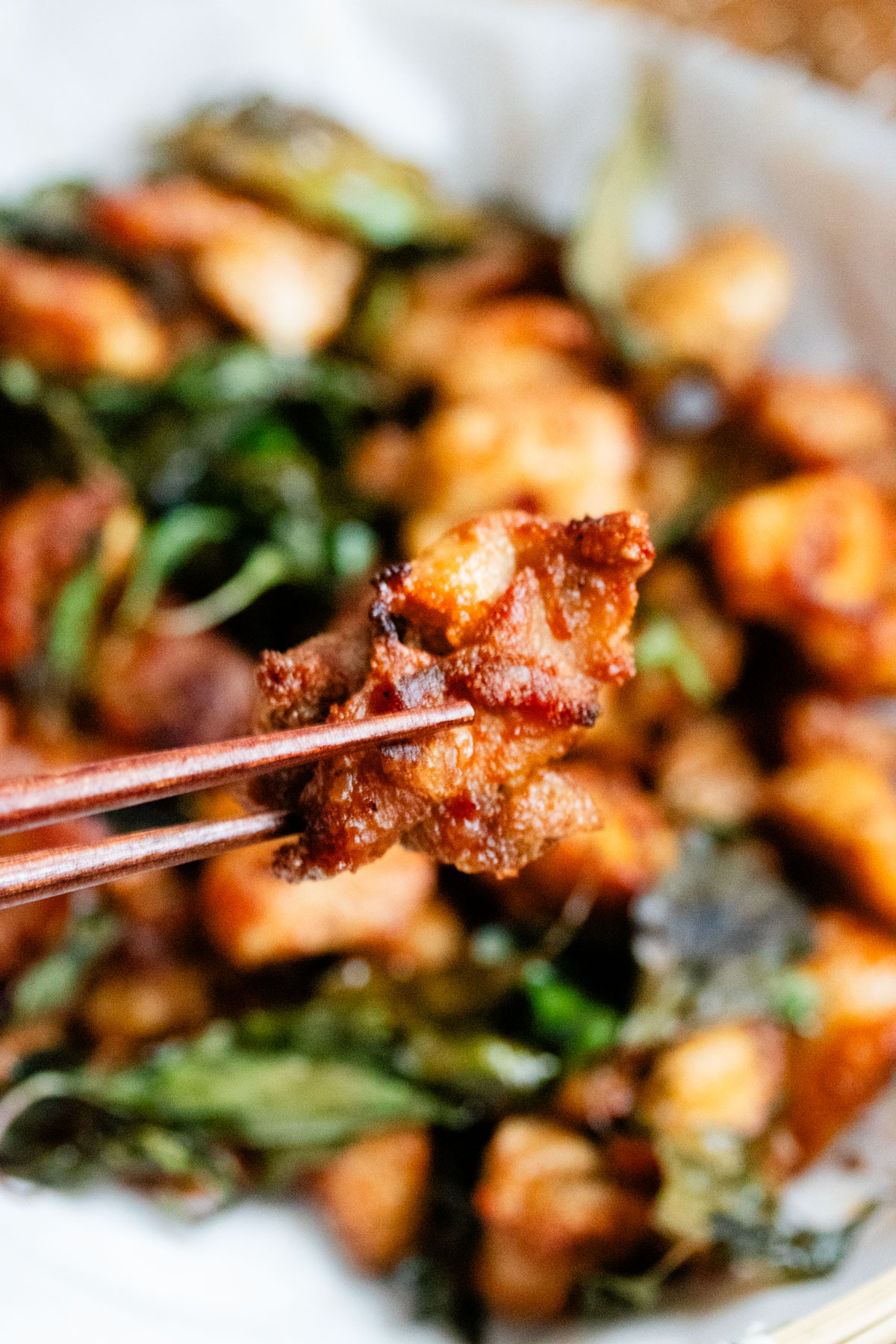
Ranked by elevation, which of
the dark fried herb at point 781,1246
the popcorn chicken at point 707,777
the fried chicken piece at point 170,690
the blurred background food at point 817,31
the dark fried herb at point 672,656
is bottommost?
the fried chicken piece at point 170,690

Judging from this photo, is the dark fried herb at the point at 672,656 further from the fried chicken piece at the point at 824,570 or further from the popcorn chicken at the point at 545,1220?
the popcorn chicken at the point at 545,1220

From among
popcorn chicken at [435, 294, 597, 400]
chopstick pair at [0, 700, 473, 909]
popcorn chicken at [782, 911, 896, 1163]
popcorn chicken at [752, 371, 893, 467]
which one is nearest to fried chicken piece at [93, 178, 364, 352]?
popcorn chicken at [435, 294, 597, 400]

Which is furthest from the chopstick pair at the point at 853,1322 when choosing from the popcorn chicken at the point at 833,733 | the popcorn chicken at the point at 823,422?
the popcorn chicken at the point at 823,422

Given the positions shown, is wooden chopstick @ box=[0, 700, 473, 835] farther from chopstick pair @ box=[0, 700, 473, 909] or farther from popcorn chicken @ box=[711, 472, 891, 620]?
popcorn chicken @ box=[711, 472, 891, 620]

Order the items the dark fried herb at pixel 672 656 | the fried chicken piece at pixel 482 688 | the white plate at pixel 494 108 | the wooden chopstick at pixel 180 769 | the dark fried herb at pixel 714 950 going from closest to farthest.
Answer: the wooden chopstick at pixel 180 769
the fried chicken piece at pixel 482 688
the dark fried herb at pixel 714 950
the dark fried herb at pixel 672 656
the white plate at pixel 494 108

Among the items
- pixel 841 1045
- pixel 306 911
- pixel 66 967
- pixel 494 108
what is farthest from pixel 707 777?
pixel 494 108

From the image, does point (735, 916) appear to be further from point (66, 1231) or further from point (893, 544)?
point (66, 1231)

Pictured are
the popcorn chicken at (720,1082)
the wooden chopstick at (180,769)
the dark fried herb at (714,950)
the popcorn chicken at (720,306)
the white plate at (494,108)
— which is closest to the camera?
the wooden chopstick at (180,769)
